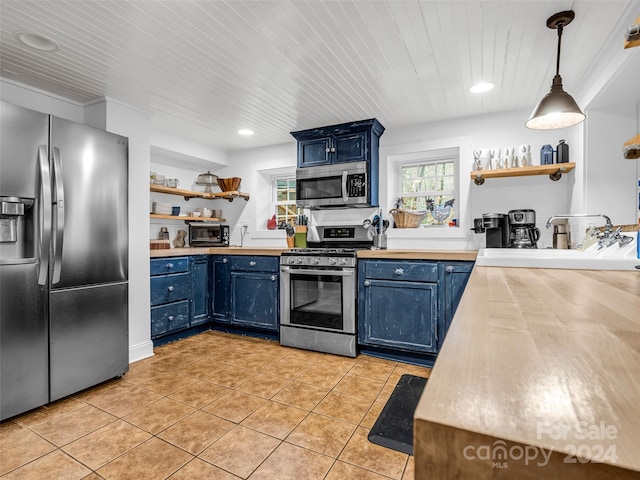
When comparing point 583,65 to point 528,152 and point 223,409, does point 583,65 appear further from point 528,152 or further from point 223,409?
point 223,409

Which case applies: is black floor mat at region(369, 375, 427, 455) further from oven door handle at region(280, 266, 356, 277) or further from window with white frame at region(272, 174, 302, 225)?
window with white frame at region(272, 174, 302, 225)

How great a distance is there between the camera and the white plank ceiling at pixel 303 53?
1.79 m

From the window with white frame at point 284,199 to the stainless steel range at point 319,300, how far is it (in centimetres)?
128

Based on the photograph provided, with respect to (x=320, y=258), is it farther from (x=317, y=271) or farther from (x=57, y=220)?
(x=57, y=220)

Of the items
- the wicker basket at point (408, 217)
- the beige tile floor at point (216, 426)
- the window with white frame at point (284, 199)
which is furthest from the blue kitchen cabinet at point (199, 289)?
the wicker basket at point (408, 217)

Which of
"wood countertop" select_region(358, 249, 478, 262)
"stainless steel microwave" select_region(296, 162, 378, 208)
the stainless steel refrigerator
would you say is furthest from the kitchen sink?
the stainless steel refrigerator

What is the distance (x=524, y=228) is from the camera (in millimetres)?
2877

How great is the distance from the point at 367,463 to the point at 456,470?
1.55 m

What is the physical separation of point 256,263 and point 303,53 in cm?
202

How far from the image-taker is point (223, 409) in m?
2.02

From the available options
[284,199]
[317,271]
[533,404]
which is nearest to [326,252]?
[317,271]

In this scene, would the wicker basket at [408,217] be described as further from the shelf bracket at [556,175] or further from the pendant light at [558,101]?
the pendant light at [558,101]

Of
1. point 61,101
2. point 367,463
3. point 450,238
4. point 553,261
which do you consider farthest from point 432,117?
point 61,101

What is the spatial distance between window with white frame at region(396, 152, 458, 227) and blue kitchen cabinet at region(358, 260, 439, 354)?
3.36 ft
